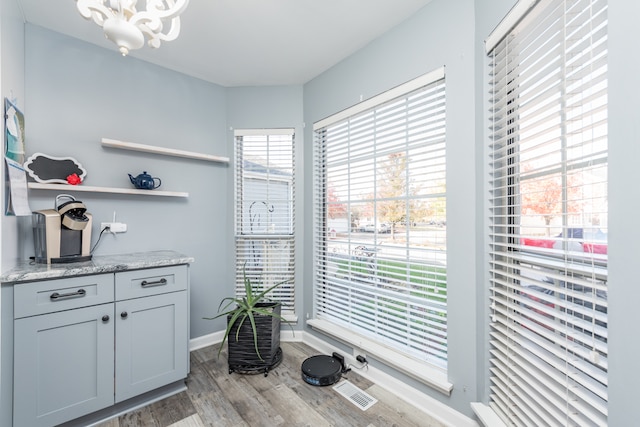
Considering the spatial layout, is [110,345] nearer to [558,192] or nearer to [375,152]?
[375,152]

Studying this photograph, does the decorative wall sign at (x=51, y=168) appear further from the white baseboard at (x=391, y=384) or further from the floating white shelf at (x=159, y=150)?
the white baseboard at (x=391, y=384)

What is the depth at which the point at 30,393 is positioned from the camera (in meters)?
1.50

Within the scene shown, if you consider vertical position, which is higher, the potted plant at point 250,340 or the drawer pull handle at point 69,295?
the drawer pull handle at point 69,295

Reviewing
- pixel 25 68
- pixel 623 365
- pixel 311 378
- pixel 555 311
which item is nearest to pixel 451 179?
Answer: pixel 555 311

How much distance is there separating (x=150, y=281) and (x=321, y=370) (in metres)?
1.40

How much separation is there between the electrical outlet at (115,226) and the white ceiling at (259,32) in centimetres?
141

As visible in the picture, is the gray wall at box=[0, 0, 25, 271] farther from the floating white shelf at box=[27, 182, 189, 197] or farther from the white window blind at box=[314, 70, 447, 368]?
the white window blind at box=[314, 70, 447, 368]

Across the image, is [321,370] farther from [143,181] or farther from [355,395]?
[143,181]

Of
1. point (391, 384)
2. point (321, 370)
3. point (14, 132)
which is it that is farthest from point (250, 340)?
point (14, 132)

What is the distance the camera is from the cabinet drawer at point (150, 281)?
5.86ft

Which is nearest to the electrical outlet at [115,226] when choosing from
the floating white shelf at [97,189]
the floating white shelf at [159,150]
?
the floating white shelf at [97,189]

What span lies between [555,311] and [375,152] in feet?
4.80

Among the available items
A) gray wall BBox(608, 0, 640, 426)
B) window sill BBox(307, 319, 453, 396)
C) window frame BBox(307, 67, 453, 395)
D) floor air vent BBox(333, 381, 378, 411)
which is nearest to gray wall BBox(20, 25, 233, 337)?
window frame BBox(307, 67, 453, 395)

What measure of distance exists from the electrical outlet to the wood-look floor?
4.28 ft
